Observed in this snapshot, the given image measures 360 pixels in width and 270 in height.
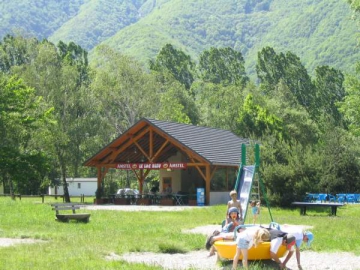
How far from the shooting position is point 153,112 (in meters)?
52.6

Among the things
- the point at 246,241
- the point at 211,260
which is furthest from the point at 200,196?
the point at 246,241

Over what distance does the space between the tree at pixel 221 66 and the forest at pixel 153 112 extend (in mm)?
2651

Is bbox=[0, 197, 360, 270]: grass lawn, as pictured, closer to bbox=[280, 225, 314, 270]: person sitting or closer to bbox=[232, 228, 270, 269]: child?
bbox=[232, 228, 270, 269]: child

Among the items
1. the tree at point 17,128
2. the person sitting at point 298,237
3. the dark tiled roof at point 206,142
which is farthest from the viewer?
the tree at point 17,128

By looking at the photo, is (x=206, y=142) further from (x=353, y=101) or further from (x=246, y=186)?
(x=246, y=186)

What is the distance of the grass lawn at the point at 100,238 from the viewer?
10.8 m

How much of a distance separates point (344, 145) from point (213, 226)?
20.0 metres

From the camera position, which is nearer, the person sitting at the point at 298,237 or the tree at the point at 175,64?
the person sitting at the point at 298,237

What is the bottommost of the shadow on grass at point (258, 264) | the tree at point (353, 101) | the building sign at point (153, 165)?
the shadow on grass at point (258, 264)

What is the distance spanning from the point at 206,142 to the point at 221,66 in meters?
54.6

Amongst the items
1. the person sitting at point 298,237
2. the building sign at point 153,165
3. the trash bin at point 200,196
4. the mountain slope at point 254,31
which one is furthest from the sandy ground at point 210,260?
the mountain slope at point 254,31

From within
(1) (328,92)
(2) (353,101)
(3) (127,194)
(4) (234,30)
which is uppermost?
(4) (234,30)

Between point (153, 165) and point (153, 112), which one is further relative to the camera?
point (153, 112)

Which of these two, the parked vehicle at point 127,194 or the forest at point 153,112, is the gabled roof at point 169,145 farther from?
the forest at point 153,112
